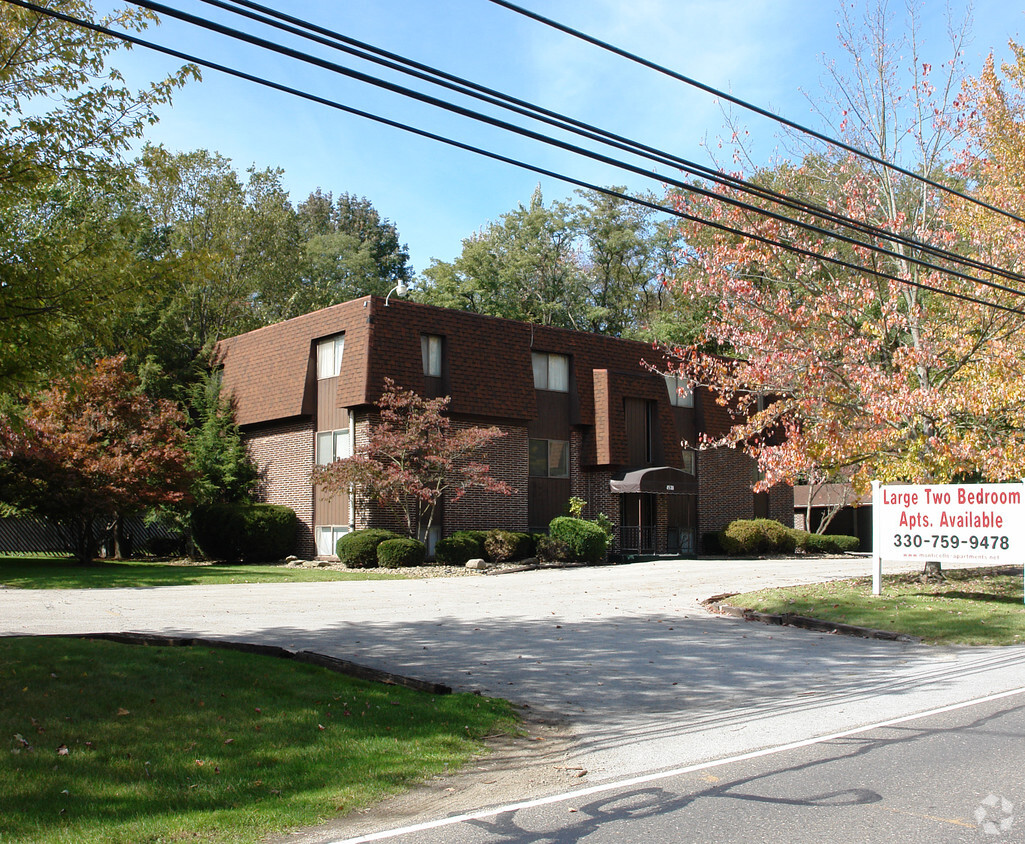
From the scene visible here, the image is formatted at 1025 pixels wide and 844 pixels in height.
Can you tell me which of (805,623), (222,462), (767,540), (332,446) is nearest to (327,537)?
(332,446)

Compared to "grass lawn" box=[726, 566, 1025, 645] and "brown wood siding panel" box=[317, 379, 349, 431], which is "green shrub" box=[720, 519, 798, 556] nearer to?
"grass lawn" box=[726, 566, 1025, 645]

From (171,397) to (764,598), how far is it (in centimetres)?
2753

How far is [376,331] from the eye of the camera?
2694cm

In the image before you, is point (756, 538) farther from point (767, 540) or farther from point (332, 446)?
point (332, 446)

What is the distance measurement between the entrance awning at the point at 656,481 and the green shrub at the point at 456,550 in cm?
684

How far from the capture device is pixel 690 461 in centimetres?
3466

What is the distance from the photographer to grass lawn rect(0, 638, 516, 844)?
5422 mm

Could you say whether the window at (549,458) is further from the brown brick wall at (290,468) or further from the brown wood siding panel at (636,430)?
the brown brick wall at (290,468)

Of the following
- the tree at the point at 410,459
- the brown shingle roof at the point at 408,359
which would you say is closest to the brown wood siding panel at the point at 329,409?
the brown shingle roof at the point at 408,359

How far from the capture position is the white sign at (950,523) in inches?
596

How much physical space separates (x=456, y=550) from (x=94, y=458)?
32.8 feet

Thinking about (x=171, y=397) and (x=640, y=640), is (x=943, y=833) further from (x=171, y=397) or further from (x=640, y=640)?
(x=171, y=397)

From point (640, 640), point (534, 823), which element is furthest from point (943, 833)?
point (640, 640)

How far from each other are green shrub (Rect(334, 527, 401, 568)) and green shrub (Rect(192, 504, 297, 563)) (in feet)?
11.6
